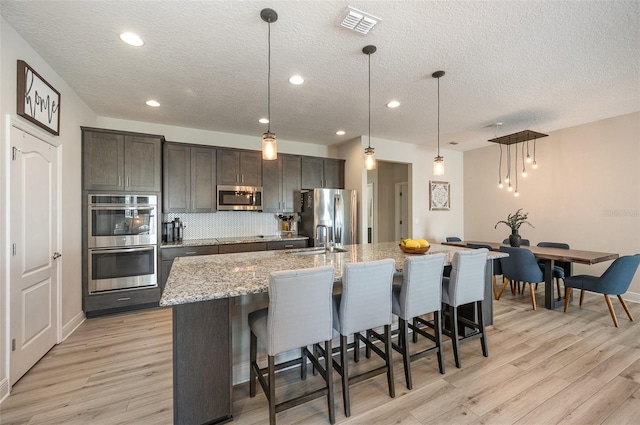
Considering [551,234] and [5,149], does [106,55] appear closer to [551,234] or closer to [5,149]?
[5,149]

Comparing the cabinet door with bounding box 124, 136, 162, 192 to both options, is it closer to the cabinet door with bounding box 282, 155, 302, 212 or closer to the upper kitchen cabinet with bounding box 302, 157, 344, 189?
the cabinet door with bounding box 282, 155, 302, 212

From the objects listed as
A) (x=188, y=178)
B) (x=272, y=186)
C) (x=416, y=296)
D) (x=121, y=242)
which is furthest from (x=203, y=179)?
(x=416, y=296)

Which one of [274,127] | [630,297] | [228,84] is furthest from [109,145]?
[630,297]

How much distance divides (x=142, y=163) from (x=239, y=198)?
1412mm

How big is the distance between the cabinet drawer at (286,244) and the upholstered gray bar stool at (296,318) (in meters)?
2.69

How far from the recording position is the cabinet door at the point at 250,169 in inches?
180

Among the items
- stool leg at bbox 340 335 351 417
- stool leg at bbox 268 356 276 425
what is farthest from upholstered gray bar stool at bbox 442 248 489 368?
stool leg at bbox 268 356 276 425

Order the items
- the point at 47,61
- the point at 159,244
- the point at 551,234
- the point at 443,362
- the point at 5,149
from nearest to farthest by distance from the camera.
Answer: the point at 5,149 < the point at 443,362 < the point at 47,61 < the point at 159,244 < the point at 551,234

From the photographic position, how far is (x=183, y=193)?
13.7 ft

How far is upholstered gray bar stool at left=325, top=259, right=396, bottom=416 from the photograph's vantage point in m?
1.80

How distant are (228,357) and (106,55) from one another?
2.68 m

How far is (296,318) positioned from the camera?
1.65m

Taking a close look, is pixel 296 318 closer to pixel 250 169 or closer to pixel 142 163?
pixel 142 163

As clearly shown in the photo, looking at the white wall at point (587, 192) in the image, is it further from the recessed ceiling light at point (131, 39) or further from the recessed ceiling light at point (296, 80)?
the recessed ceiling light at point (131, 39)
